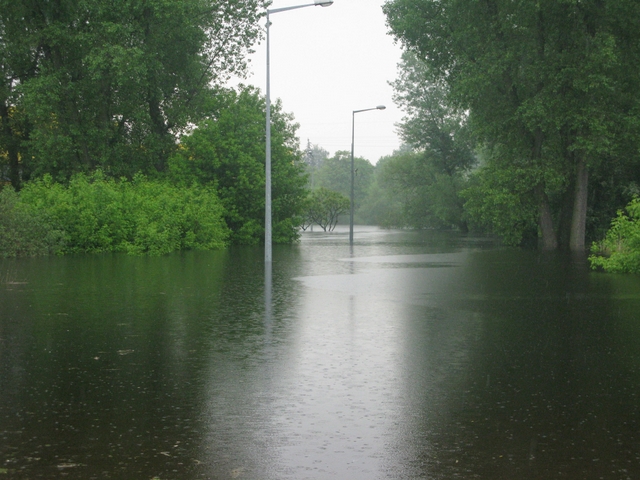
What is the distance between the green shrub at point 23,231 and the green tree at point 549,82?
1993 centimetres

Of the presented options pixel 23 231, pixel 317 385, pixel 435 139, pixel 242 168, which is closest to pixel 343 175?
pixel 435 139

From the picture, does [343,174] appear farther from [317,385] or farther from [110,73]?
[317,385]

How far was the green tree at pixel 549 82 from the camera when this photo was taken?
3412cm

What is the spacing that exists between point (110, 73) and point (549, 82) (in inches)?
815

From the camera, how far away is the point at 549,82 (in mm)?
36281

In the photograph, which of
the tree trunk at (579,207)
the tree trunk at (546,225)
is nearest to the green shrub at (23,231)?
the tree trunk at (546,225)

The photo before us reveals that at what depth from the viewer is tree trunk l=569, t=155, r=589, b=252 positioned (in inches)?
1474

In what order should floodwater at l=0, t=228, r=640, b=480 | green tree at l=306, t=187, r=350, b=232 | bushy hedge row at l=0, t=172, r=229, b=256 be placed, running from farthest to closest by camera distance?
1. green tree at l=306, t=187, r=350, b=232
2. bushy hedge row at l=0, t=172, r=229, b=256
3. floodwater at l=0, t=228, r=640, b=480

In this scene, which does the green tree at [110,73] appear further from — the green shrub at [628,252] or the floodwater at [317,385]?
the floodwater at [317,385]

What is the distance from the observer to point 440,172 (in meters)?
77.0

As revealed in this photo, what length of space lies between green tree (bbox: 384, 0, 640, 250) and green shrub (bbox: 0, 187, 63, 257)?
19932 mm

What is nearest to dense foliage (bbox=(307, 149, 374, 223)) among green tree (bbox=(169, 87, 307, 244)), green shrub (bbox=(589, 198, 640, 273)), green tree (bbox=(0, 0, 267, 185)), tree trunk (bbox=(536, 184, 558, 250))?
green tree (bbox=(0, 0, 267, 185))

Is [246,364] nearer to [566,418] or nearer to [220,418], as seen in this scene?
[220,418]

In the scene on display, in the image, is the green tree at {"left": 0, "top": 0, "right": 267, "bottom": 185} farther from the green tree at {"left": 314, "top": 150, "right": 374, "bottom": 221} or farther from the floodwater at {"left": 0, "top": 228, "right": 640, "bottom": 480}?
the green tree at {"left": 314, "top": 150, "right": 374, "bottom": 221}
